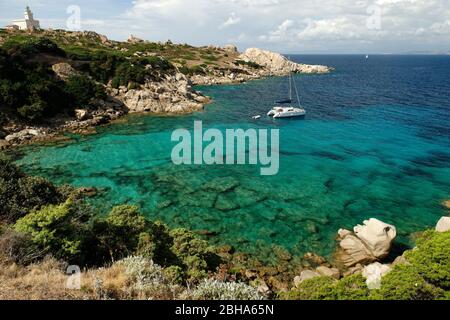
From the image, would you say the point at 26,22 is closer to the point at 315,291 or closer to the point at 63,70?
the point at 63,70

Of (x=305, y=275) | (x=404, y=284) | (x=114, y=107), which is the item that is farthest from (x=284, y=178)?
(x=114, y=107)

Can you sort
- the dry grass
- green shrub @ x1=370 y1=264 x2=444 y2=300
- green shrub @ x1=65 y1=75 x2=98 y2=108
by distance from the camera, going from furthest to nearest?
1. green shrub @ x1=65 y1=75 x2=98 y2=108
2. green shrub @ x1=370 y1=264 x2=444 y2=300
3. the dry grass

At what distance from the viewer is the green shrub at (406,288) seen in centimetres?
1057

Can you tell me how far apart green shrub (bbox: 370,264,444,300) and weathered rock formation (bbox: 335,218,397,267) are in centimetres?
869

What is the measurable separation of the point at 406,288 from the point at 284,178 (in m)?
21.1

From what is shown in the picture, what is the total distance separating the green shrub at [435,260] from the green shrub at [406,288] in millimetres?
358

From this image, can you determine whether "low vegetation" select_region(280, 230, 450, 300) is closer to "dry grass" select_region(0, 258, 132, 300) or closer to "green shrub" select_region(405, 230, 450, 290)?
"green shrub" select_region(405, 230, 450, 290)

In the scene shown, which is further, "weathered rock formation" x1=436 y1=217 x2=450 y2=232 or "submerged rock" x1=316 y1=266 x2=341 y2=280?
"weathered rock formation" x1=436 y1=217 x2=450 y2=232

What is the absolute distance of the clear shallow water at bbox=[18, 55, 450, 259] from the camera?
23.7m

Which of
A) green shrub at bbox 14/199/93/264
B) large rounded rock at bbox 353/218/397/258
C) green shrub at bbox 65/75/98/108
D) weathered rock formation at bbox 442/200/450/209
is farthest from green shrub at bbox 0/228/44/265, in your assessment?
green shrub at bbox 65/75/98/108

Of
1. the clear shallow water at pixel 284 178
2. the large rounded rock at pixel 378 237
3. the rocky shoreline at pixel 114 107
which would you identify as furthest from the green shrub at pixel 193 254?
the rocky shoreline at pixel 114 107

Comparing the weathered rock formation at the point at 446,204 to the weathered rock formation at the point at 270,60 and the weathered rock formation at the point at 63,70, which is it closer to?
the weathered rock formation at the point at 63,70
